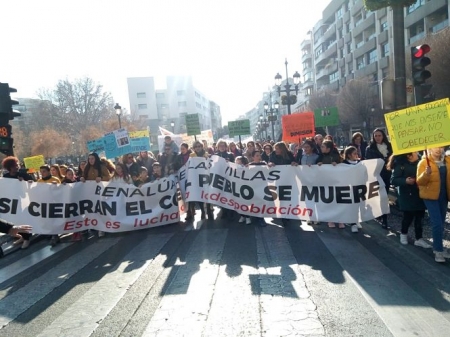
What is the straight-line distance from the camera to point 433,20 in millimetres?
36562

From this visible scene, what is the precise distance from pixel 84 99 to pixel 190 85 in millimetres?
35999

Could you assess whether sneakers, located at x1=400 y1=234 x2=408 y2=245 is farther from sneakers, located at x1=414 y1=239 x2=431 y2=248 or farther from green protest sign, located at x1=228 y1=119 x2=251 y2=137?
green protest sign, located at x1=228 y1=119 x2=251 y2=137

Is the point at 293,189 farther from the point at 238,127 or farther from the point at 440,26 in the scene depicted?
the point at 440,26

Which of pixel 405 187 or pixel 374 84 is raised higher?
pixel 374 84

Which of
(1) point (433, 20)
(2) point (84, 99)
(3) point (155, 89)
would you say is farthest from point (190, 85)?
(1) point (433, 20)

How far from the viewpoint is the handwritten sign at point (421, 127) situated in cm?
503

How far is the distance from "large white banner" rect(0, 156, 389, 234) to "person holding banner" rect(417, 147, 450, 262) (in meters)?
1.67

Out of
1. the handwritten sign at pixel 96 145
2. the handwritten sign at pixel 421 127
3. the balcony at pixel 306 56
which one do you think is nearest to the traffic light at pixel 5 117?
the handwritten sign at pixel 96 145

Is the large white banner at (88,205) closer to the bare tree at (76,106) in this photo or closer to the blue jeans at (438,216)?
the blue jeans at (438,216)

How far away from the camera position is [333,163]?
7.43m

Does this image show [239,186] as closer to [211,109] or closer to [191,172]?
[191,172]

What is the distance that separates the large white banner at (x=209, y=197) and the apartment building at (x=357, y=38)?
29621 millimetres

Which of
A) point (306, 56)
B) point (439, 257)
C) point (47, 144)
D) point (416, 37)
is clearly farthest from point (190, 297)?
point (306, 56)

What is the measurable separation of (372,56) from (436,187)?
52.1 m
